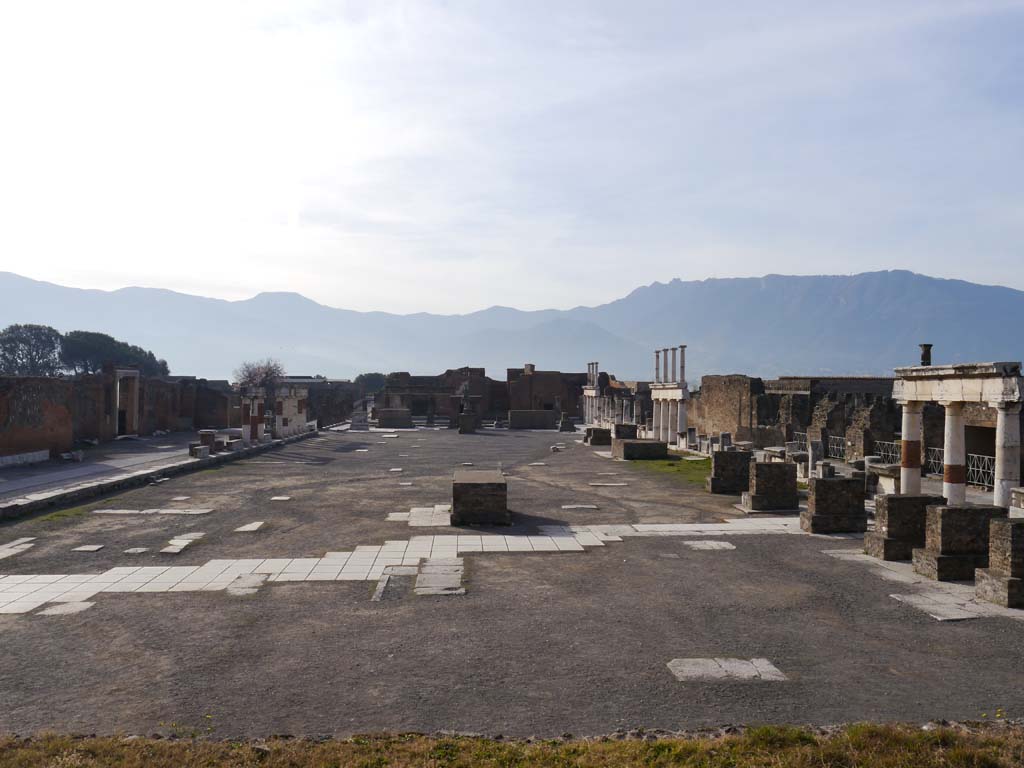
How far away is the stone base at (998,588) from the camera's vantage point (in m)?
10.3

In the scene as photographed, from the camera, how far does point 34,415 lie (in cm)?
2998

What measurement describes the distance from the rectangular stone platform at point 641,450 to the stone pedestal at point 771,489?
513 inches

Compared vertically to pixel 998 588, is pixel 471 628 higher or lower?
lower

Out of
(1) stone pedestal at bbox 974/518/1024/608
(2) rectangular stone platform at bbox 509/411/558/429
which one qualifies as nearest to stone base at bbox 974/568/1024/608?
(1) stone pedestal at bbox 974/518/1024/608

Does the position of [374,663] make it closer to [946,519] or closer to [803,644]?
[803,644]

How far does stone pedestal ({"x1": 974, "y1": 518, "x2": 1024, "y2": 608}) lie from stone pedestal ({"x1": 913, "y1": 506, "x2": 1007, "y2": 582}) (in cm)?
87

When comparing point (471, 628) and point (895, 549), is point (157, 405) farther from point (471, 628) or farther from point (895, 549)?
point (895, 549)

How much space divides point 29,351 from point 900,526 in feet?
300

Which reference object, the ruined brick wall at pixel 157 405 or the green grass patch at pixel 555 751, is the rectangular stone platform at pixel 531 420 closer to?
the ruined brick wall at pixel 157 405

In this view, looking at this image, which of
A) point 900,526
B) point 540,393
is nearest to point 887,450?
point 900,526

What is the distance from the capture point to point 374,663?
822 centimetres

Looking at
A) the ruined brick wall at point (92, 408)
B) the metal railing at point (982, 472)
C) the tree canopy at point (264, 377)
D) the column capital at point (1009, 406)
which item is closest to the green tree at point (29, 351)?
the tree canopy at point (264, 377)

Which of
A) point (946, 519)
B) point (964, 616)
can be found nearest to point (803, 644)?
point (964, 616)

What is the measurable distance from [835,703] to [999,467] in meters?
10.5
